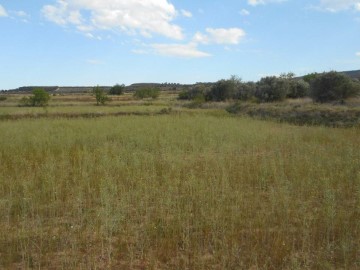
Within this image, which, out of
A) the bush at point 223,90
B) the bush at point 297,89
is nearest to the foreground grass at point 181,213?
the bush at point 297,89

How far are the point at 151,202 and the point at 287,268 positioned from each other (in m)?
3.00

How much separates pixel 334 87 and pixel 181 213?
2931 centimetres

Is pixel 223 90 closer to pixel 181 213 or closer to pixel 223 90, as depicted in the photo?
pixel 223 90

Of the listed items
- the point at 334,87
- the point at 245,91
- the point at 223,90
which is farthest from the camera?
the point at 223,90

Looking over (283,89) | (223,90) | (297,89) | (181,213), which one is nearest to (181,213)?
(181,213)

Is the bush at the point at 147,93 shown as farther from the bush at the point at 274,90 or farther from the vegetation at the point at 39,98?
the bush at the point at 274,90

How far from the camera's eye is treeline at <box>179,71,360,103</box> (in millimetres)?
31609

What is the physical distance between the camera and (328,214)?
5.27 m

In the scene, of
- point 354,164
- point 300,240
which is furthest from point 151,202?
point 354,164

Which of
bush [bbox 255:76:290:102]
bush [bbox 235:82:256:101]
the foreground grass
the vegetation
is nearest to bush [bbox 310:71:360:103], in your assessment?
bush [bbox 255:76:290:102]

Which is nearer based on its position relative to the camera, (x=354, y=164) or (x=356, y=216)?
(x=356, y=216)

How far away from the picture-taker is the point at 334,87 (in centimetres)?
3166

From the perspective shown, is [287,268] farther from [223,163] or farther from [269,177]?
[223,163]

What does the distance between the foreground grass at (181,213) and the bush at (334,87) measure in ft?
74.9
